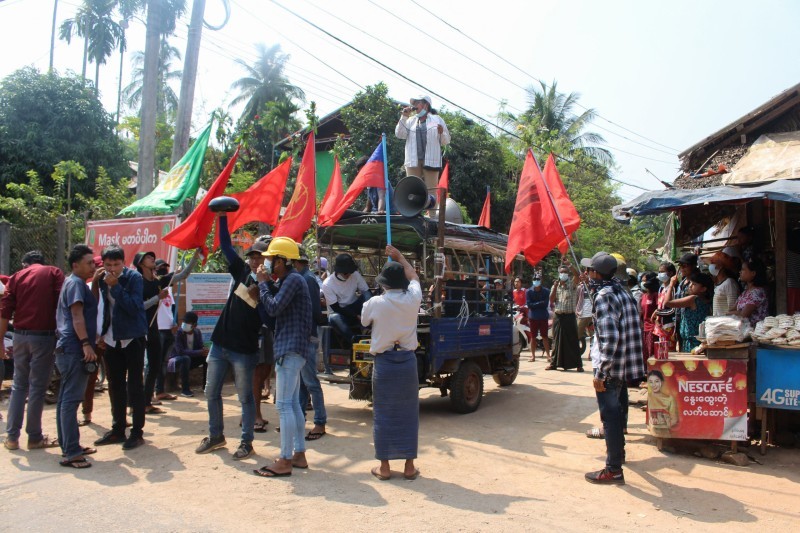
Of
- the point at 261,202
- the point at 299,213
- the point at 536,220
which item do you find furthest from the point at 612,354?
the point at 261,202

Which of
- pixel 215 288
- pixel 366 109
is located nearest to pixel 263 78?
pixel 366 109

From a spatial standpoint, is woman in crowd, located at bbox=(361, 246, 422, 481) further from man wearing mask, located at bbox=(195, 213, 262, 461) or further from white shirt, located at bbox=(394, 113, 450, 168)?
white shirt, located at bbox=(394, 113, 450, 168)

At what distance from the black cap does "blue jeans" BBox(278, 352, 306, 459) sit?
98 cm

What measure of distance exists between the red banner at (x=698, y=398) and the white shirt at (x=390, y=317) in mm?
2785

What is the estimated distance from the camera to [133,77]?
47594mm

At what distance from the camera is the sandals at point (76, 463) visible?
536cm

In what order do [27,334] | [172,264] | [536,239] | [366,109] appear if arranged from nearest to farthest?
1. [27,334]
2. [536,239]
3. [172,264]
4. [366,109]

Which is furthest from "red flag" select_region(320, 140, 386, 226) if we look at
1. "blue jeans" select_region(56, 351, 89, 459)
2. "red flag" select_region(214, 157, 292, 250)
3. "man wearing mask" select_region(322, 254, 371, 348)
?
"blue jeans" select_region(56, 351, 89, 459)

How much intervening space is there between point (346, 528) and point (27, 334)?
12.8ft

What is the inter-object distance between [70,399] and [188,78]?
6.85 metres

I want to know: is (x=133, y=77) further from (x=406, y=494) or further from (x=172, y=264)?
(x=406, y=494)

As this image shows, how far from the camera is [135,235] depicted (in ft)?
31.7

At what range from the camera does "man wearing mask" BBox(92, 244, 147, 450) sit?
599cm

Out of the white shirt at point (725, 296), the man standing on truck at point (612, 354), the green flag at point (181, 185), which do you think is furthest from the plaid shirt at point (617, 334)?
the green flag at point (181, 185)
